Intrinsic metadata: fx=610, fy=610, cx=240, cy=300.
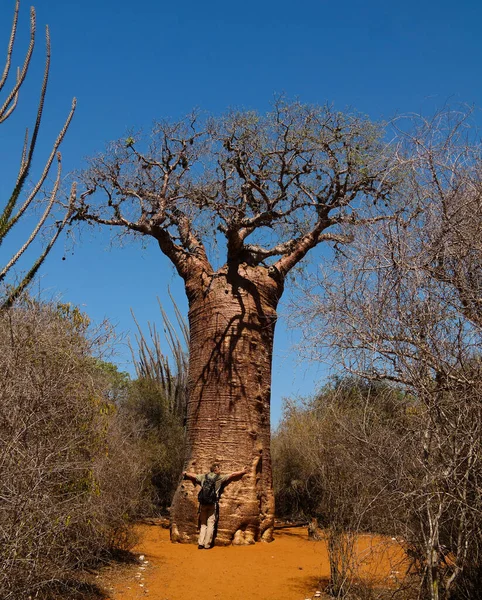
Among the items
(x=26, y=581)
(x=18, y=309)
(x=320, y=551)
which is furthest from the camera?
(x=320, y=551)

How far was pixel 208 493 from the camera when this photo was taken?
8.65 m

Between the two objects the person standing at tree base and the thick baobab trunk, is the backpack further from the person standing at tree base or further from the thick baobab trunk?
the thick baobab trunk

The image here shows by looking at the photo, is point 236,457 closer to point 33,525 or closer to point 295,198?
point 295,198

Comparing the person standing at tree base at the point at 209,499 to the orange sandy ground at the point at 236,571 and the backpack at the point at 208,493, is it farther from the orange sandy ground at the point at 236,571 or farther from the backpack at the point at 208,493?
the orange sandy ground at the point at 236,571

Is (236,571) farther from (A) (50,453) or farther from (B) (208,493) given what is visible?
(A) (50,453)

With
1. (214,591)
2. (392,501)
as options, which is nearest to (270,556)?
(214,591)

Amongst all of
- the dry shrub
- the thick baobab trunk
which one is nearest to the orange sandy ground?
the thick baobab trunk

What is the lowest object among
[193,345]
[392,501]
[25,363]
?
[392,501]

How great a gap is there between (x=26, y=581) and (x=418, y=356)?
313cm

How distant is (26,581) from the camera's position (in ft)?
13.8

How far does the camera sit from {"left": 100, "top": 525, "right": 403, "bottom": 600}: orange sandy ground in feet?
20.2

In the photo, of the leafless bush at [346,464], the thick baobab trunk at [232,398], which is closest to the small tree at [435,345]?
the leafless bush at [346,464]

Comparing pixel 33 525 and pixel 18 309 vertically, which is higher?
pixel 18 309

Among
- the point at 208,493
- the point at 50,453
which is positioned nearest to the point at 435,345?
the point at 50,453
